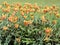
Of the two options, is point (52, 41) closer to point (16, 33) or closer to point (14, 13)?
point (16, 33)

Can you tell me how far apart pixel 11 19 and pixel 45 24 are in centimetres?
60

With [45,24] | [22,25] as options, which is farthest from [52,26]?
[22,25]

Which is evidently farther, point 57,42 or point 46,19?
point 46,19

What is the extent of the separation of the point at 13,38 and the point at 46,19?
2.28ft

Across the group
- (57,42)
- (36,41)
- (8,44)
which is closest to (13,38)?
(8,44)

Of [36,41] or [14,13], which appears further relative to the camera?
[14,13]

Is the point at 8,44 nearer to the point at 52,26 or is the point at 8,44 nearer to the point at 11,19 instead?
the point at 11,19

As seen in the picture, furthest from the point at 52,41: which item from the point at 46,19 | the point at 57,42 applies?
the point at 46,19

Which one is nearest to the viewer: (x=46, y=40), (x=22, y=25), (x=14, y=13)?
(x=46, y=40)

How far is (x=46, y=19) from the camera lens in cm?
491

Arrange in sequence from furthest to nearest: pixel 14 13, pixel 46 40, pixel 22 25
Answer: pixel 14 13
pixel 22 25
pixel 46 40

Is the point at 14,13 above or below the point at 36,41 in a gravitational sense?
above

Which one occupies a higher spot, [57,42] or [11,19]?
[11,19]

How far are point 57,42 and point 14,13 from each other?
3.30ft
